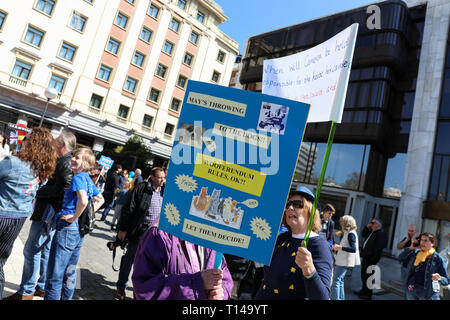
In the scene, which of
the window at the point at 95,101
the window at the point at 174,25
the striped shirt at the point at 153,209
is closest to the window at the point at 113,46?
the window at the point at 95,101

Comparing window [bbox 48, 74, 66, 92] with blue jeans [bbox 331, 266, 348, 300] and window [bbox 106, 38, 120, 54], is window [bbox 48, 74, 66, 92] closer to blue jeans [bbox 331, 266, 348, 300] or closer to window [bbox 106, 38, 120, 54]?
window [bbox 106, 38, 120, 54]

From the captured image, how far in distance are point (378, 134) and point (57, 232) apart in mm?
17804

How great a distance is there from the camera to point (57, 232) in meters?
3.29

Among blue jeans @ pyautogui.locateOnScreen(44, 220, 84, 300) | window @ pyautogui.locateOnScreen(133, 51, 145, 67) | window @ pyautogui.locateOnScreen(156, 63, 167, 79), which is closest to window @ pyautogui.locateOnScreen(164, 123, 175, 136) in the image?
window @ pyautogui.locateOnScreen(156, 63, 167, 79)

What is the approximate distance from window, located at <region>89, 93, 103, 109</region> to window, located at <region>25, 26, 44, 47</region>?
16.4 feet

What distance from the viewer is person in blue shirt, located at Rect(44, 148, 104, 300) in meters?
3.21

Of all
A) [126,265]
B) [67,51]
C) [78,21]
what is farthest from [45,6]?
[126,265]

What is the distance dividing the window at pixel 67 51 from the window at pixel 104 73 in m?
2.17

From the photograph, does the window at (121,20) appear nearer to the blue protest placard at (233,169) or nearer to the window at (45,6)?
the window at (45,6)

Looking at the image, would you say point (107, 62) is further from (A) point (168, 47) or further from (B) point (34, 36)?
(A) point (168, 47)

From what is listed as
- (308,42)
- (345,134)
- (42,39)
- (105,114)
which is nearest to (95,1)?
(42,39)

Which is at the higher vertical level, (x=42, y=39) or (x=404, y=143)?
(x=42, y=39)

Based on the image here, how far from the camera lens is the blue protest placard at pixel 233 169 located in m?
1.53

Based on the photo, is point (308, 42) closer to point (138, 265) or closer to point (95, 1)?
point (95, 1)
